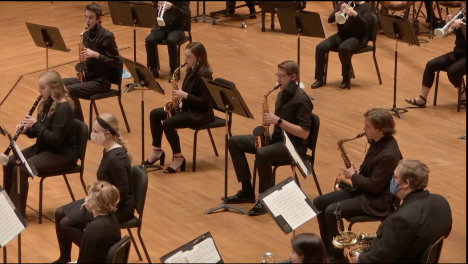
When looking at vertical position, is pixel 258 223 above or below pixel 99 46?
below

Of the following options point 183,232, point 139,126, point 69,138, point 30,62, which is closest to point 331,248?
point 183,232

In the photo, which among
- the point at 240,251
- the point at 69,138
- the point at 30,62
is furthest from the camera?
the point at 30,62

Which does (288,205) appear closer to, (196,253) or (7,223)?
(196,253)

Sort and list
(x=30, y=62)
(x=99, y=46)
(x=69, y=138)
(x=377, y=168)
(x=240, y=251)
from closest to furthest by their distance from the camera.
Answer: (x=377, y=168) → (x=240, y=251) → (x=69, y=138) → (x=99, y=46) → (x=30, y=62)

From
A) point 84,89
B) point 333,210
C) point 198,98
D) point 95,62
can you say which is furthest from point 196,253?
point 95,62

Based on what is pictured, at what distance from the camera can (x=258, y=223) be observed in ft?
20.7

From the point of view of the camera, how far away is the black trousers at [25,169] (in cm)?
610

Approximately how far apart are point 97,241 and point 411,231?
6.06 ft

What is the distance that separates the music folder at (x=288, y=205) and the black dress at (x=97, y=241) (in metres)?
0.96

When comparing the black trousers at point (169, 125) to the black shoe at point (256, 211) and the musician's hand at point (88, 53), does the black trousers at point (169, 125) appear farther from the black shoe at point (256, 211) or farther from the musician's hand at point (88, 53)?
the black shoe at point (256, 211)

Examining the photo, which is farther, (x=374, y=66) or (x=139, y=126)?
(x=374, y=66)

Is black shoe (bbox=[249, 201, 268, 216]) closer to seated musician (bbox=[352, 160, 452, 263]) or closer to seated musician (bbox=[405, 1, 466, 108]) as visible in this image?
seated musician (bbox=[352, 160, 452, 263])

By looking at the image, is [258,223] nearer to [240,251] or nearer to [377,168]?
[240,251]

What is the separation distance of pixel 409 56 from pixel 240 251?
5.29m
